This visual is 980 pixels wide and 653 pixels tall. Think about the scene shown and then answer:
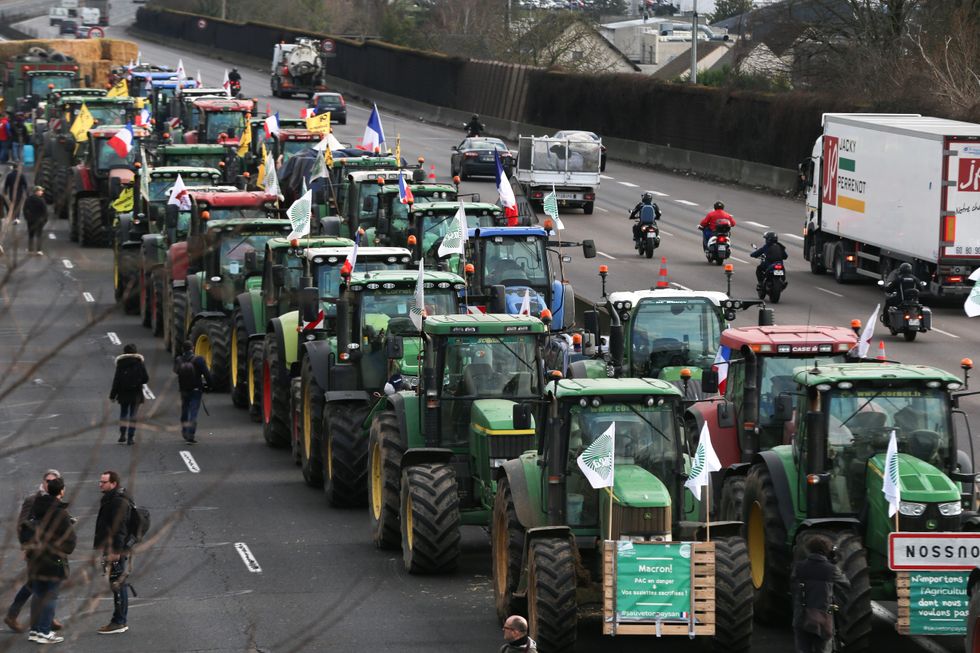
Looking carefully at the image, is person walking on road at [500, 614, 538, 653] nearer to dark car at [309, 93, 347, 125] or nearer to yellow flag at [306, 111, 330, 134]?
yellow flag at [306, 111, 330, 134]

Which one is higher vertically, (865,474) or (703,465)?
(703,465)

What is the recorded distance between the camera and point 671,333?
66.7ft

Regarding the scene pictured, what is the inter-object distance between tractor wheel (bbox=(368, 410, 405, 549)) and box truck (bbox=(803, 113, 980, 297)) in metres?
19.4

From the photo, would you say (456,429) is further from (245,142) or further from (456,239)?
(245,142)

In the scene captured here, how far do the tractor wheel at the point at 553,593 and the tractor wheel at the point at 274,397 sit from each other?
32.9 feet

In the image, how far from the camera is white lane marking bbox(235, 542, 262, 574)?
711 inches

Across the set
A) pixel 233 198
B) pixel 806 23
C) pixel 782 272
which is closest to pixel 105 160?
pixel 233 198

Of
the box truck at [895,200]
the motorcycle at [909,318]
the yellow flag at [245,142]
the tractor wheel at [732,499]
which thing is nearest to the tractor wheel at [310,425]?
the tractor wheel at [732,499]

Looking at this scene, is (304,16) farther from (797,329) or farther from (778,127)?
(797,329)

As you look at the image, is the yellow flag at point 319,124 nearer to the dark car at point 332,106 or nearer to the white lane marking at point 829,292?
the white lane marking at point 829,292

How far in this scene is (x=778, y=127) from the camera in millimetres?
58000

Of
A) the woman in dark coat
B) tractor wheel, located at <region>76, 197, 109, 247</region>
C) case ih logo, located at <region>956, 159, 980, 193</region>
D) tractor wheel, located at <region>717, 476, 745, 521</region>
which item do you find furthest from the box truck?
tractor wheel, located at <region>717, 476, 745, 521</region>

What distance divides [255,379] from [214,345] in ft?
8.53

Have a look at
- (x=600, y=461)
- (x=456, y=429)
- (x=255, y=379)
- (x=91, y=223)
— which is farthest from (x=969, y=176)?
(x=600, y=461)
